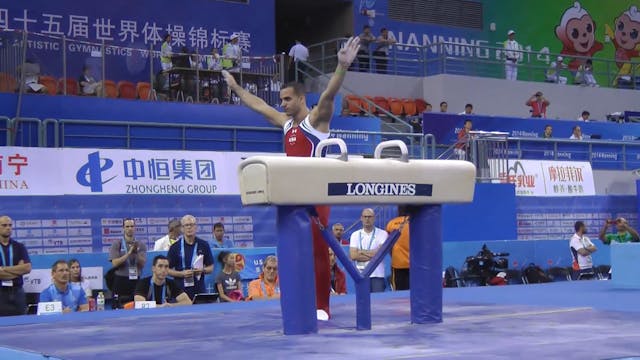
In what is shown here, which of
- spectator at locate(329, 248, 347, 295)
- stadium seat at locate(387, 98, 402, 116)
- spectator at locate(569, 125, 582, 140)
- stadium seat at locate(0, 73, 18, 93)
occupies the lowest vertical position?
spectator at locate(329, 248, 347, 295)

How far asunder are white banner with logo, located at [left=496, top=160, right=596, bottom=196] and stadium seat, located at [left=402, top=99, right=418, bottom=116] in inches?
195

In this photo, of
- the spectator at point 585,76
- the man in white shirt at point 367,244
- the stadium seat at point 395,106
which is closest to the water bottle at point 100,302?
the man in white shirt at point 367,244

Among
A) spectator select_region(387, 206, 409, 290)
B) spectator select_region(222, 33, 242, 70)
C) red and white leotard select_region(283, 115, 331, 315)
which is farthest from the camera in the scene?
spectator select_region(222, 33, 242, 70)

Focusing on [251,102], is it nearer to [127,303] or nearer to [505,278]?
[127,303]

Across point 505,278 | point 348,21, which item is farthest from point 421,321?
point 348,21

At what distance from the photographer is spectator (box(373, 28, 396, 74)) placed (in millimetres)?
23625

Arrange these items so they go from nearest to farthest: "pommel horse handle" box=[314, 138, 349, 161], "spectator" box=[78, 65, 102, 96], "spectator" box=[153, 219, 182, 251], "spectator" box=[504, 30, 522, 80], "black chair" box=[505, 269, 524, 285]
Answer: "pommel horse handle" box=[314, 138, 349, 161], "spectator" box=[153, 219, 182, 251], "black chair" box=[505, 269, 524, 285], "spectator" box=[78, 65, 102, 96], "spectator" box=[504, 30, 522, 80]

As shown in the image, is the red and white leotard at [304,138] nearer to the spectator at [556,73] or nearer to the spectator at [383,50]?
the spectator at [383,50]

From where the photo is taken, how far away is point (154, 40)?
21.6 meters

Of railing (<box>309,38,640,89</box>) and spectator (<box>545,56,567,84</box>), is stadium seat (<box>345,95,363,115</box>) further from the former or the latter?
spectator (<box>545,56,567,84</box>)

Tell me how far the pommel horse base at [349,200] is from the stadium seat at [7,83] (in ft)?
34.6

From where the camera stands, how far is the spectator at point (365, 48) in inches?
894

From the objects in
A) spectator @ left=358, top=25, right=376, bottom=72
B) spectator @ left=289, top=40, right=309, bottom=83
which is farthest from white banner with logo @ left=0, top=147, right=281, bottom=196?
spectator @ left=358, top=25, right=376, bottom=72

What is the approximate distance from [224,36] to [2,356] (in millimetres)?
18385
